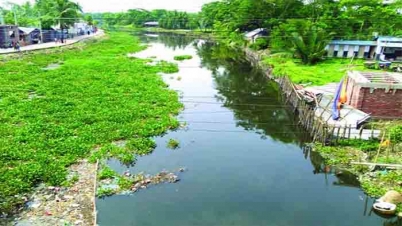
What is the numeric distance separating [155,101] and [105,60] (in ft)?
75.7

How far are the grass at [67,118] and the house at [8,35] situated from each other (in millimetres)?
10162

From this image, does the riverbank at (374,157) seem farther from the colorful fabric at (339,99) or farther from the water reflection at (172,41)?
the water reflection at (172,41)

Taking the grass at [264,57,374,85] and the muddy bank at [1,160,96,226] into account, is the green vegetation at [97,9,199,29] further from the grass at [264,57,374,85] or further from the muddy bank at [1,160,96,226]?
the muddy bank at [1,160,96,226]

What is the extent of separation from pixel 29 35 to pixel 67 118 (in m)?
40.3

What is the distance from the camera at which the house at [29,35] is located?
52.4 metres

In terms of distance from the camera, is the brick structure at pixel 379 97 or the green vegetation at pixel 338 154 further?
the brick structure at pixel 379 97

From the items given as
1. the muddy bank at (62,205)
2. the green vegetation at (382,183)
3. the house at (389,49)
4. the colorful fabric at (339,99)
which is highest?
the house at (389,49)

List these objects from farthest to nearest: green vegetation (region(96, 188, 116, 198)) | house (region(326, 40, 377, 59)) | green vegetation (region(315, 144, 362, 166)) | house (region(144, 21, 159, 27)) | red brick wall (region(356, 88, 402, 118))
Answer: house (region(144, 21, 159, 27)) → house (region(326, 40, 377, 59)) → red brick wall (region(356, 88, 402, 118)) → green vegetation (region(315, 144, 362, 166)) → green vegetation (region(96, 188, 116, 198))

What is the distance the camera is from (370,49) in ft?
152

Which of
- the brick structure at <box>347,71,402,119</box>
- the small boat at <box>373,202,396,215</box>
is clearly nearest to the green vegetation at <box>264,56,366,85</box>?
the brick structure at <box>347,71,402,119</box>

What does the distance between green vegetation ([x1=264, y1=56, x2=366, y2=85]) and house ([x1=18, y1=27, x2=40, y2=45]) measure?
37470 mm

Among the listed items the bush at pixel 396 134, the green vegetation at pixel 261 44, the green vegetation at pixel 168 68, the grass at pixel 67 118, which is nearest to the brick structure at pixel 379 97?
the bush at pixel 396 134

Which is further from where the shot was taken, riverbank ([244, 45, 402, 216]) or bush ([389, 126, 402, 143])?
bush ([389, 126, 402, 143])

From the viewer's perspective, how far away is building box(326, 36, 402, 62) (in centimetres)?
4291
